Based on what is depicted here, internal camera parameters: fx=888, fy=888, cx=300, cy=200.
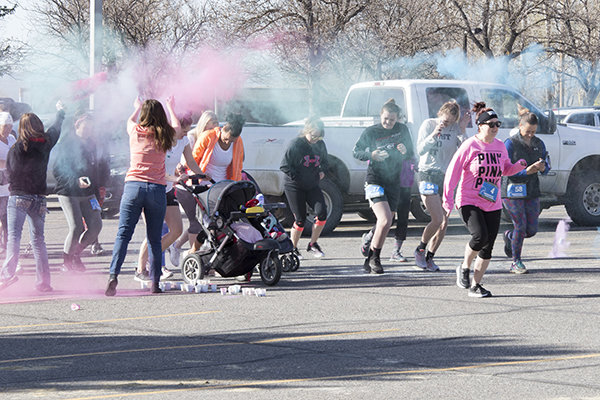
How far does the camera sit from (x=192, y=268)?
9109 millimetres

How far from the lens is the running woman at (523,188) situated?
10.0 meters

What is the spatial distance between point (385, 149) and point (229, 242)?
7.20ft

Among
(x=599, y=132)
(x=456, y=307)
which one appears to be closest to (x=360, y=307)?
(x=456, y=307)

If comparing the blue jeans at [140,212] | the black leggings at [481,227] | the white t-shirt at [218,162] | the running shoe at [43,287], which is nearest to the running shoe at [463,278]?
the black leggings at [481,227]

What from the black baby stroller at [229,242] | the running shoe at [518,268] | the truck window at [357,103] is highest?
the truck window at [357,103]

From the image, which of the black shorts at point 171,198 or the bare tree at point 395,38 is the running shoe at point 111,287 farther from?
the bare tree at point 395,38

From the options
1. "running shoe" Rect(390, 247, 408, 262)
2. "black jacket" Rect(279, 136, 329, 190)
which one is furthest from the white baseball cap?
"running shoe" Rect(390, 247, 408, 262)

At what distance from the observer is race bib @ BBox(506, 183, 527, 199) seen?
395 inches

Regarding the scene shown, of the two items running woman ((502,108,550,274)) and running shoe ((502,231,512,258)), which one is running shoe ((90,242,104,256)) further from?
running woman ((502,108,550,274))

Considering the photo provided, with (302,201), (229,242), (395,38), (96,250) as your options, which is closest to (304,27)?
(395,38)

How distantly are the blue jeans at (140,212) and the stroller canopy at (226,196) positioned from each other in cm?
72

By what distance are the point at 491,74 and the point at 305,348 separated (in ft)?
66.4

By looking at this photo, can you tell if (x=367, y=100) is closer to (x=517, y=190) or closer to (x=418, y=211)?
(x=418, y=211)

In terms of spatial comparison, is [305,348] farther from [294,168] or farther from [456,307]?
[294,168]
